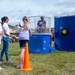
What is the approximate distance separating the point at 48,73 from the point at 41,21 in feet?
25.0

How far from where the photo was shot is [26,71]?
30.4 feet

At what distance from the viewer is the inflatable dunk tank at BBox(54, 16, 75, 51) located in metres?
17.2

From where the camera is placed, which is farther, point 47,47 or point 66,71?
point 47,47

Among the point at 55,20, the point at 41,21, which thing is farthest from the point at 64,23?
the point at 41,21

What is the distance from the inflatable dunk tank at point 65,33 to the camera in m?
17.2

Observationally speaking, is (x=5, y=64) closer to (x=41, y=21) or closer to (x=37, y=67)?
(x=37, y=67)

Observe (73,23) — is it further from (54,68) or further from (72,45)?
(54,68)

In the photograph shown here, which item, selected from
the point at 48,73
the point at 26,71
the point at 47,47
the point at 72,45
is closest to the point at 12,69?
the point at 26,71

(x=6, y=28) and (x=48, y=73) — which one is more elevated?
(x=6, y=28)

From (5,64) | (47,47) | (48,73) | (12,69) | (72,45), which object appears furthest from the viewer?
(72,45)

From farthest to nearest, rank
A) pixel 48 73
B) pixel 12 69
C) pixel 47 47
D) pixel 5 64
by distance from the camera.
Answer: pixel 47 47 → pixel 5 64 → pixel 12 69 → pixel 48 73

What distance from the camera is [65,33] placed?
17.3 metres

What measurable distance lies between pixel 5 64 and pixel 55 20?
25.2ft

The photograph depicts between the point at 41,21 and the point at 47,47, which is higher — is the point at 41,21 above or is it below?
above
